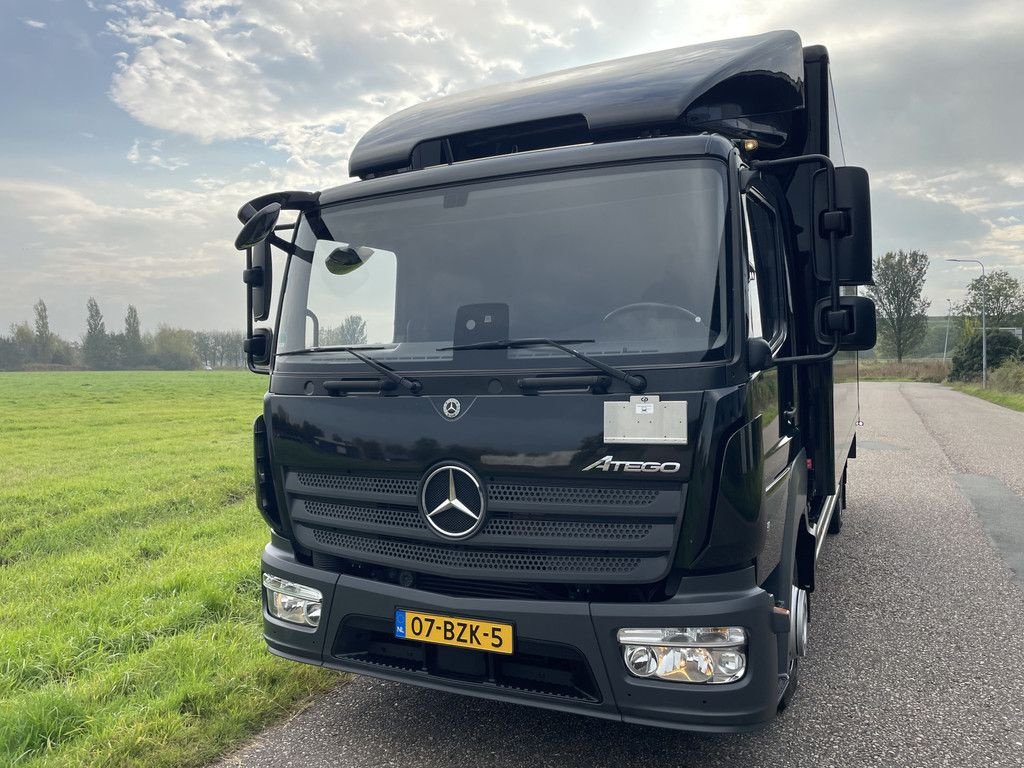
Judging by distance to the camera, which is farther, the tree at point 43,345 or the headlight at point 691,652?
the tree at point 43,345

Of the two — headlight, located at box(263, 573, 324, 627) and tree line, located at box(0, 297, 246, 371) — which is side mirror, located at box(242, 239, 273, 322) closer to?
headlight, located at box(263, 573, 324, 627)

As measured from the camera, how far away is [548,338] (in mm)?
2832

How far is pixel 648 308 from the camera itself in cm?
278

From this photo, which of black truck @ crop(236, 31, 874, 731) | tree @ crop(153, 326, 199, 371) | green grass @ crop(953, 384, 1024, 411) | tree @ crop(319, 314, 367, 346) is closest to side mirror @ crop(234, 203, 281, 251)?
black truck @ crop(236, 31, 874, 731)

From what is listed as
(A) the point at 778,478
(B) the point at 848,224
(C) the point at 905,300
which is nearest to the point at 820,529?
(A) the point at 778,478

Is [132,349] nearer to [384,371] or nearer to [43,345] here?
[43,345]

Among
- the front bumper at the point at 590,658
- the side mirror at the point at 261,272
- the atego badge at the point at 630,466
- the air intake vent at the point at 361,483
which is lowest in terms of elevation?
the front bumper at the point at 590,658

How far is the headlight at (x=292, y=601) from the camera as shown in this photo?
3.16 m

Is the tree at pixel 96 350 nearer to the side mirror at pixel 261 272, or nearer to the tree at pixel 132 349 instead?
the tree at pixel 132 349

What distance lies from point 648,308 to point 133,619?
3950 millimetres

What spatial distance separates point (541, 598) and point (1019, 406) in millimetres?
29084

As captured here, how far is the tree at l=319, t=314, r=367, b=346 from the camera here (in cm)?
A: 343

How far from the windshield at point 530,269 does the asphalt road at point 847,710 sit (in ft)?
5.19

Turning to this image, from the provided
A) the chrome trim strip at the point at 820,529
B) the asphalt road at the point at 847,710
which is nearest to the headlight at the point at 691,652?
the asphalt road at the point at 847,710
